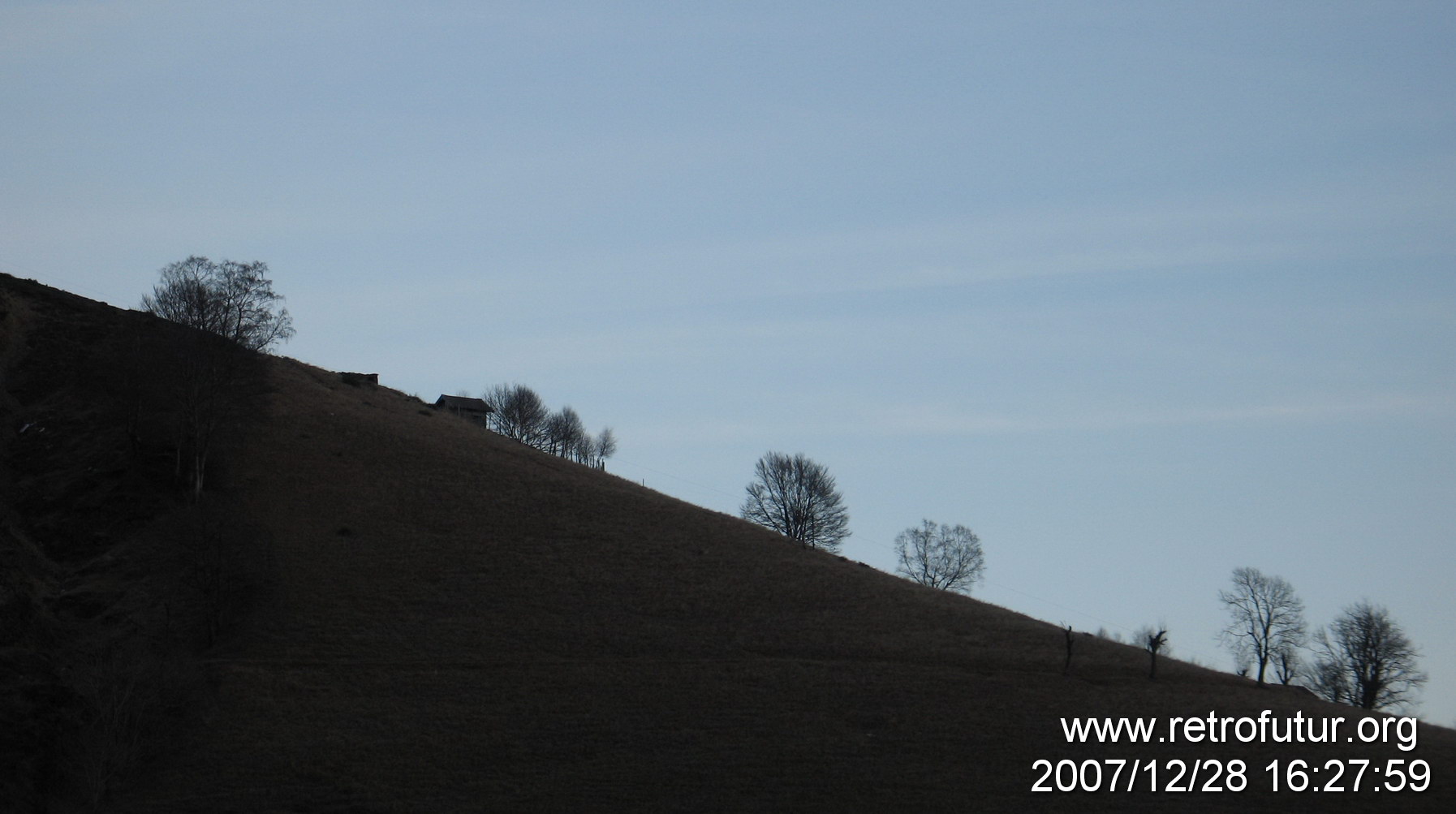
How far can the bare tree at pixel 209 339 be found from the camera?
235 ft

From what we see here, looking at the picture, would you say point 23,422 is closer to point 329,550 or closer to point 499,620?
point 329,550

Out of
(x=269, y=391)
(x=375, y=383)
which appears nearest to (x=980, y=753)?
(x=269, y=391)

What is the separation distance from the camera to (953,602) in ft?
232

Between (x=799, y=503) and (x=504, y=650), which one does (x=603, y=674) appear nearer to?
(x=504, y=650)

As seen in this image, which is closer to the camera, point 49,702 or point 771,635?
point 49,702

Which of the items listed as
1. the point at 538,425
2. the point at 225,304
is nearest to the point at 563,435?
the point at 538,425

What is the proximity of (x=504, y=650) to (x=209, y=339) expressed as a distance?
2913cm

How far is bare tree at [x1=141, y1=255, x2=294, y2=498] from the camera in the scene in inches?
2825

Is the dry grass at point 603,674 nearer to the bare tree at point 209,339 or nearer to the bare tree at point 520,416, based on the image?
the bare tree at point 209,339

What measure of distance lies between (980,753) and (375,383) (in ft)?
250

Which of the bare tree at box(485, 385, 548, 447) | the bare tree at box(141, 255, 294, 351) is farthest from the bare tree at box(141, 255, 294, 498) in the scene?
the bare tree at box(485, 385, 548, 447)

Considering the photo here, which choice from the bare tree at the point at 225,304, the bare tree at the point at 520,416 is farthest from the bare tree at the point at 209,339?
the bare tree at the point at 520,416

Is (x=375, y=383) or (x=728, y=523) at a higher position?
(x=375, y=383)

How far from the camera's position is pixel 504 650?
5688 cm
